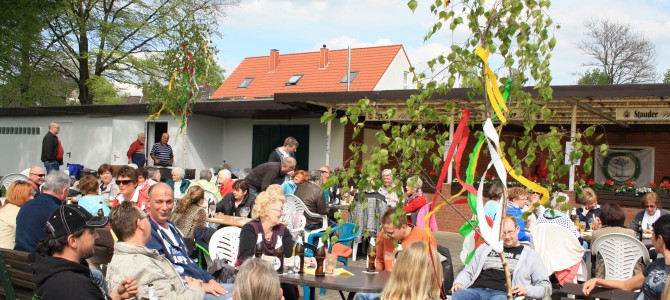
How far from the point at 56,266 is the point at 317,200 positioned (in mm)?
6921

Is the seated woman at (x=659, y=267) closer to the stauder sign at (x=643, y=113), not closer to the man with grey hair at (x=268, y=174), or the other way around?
the man with grey hair at (x=268, y=174)

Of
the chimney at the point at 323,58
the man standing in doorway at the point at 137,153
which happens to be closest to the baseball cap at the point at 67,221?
the man standing in doorway at the point at 137,153

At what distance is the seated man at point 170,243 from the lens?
16.7ft

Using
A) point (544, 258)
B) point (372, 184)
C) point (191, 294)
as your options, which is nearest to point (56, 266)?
point (191, 294)

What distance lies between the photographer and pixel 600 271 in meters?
7.00

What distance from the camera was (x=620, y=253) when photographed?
6848mm

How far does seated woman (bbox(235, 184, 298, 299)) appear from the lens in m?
5.90

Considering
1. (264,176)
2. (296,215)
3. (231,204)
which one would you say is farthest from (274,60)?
(296,215)

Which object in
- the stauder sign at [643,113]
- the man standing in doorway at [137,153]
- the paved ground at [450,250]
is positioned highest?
the stauder sign at [643,113]

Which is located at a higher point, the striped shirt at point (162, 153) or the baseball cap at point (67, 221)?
the striped shirt at point (162, 153)

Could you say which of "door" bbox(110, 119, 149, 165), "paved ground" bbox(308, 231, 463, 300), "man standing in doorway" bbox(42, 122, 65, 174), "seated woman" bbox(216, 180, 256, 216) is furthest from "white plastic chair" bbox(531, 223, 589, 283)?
"door" bbox(110, 119, 149, 165)

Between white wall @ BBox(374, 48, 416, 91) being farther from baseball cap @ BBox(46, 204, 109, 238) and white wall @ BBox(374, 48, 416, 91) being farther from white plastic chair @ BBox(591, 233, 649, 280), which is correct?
baseball cap @ BBox(46, 204, 109, 238)

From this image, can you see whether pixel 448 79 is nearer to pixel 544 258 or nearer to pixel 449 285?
pixel 449 285

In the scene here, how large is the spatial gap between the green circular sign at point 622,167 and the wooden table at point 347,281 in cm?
1639
